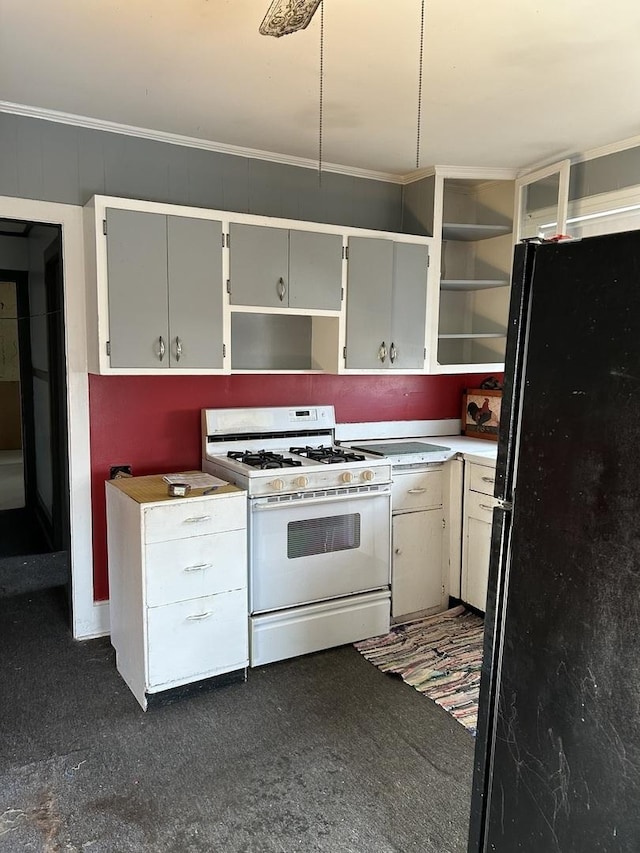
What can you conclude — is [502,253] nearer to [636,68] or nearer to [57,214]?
[636,68]

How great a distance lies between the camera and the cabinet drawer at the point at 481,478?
3.27 m

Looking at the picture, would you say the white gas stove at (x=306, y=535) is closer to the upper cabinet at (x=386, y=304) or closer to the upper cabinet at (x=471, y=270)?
the upper cabinet at (x=386, y=304)

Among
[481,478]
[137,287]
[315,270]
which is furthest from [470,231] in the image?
[137,287]

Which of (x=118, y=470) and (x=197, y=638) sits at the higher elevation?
(x=118, y=470)

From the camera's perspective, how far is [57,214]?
2.91 metres

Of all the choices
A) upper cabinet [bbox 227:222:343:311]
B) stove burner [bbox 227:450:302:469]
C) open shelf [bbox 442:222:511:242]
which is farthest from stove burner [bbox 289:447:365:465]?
open shelf [bbox 442:222:511:242]

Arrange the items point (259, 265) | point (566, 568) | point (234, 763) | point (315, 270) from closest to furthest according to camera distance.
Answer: point (566, 568), point (234, 763), point (259, 265), point (315, 270)

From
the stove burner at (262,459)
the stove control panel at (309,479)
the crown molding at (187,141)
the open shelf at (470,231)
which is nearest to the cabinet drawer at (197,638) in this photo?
the stove control panel at (309,479)

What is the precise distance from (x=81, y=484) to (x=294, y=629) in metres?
1.30

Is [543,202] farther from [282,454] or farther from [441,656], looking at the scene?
[441,656]

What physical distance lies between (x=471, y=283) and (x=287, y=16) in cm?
228

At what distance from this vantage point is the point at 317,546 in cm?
298

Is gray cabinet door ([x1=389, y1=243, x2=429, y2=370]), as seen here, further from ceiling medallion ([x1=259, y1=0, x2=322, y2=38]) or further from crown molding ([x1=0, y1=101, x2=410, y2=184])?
ceiling medallion ([x1=259, y1=0, x2=322, y2=38])

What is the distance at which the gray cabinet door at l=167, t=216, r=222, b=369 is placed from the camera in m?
2.90
